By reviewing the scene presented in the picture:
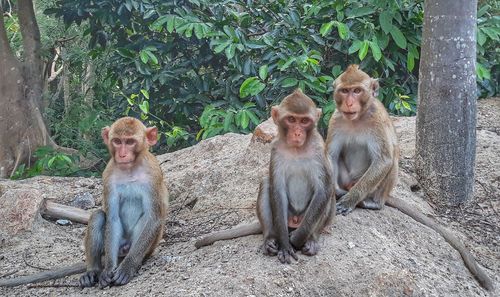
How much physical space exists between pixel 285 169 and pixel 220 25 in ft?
12.7

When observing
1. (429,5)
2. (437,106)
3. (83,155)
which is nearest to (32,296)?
(437,106)

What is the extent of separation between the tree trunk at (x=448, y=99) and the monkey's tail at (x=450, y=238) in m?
0.74

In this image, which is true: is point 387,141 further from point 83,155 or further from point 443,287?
point 83,155

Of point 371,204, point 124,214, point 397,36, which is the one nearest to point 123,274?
point 124,214

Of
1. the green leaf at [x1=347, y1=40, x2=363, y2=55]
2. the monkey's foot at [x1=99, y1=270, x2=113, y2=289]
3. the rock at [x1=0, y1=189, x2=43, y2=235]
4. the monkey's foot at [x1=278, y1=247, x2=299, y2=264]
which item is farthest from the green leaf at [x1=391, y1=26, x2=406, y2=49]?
the monkey's foot at [x1=99, y1=270, x2=113, y2=289]

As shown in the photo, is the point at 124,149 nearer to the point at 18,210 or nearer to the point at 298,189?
the point at 298,189

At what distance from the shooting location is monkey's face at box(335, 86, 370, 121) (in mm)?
4926

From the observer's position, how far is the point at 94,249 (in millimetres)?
4414

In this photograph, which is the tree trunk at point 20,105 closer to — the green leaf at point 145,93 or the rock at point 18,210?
the green leaf at point 145,93

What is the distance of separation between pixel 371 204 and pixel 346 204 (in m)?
0.29

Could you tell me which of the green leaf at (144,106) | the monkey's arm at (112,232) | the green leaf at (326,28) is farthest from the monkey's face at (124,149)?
the green leaf at (144,106)

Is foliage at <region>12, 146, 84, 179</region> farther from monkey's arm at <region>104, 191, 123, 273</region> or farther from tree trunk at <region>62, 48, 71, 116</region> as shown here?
monkey's arm at <region>104, 191, 123, 273</region>

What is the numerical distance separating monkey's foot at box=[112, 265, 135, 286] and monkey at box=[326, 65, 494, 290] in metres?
1.62

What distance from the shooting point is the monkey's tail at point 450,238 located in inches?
190
